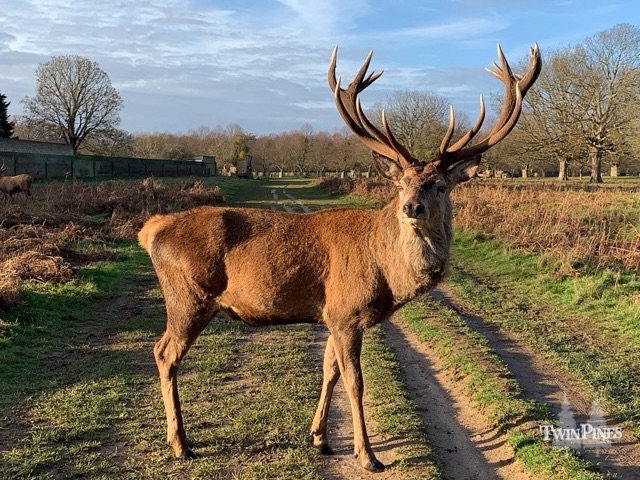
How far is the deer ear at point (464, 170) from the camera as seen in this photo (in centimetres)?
558

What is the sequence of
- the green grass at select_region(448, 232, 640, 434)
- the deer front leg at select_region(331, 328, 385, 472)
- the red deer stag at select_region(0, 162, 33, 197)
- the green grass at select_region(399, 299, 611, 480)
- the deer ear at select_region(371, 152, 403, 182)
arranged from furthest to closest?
the red deer stag at select_region(0, 162, 33, 197)
the green grass at select_region(448, 232, 640, 434)
the deer ear at select_region(371, 152, 403, 182)
the deer front leg at select_region(331, 328, 385, 472)
the green grass at select_region(399, 299, 611, 480)

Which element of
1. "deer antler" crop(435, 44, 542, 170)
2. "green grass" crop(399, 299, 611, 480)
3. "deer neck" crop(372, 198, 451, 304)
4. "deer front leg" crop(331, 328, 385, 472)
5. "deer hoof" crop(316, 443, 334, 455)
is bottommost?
"deer hoof" crop(316, 443, 334, 455)

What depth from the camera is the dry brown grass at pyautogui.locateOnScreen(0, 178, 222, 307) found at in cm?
1115

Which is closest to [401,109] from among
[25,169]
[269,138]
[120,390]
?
[25,169]

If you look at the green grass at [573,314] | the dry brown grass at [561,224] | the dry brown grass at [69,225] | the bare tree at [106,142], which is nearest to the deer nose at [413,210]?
the green grass at [573,314]

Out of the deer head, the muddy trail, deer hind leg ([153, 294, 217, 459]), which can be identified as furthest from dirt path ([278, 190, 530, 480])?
the deer head

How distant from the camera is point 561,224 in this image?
50.3 ft

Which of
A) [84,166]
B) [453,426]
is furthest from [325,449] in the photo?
[84,166]

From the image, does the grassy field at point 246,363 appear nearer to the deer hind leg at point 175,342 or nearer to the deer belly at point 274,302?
the deer hind leg at point 175,342

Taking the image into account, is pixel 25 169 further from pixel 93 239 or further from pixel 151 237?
pixel 151 237

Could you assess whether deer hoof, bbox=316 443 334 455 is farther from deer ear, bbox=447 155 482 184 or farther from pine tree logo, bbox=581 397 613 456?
deer ear, bbox=447 155 482 184

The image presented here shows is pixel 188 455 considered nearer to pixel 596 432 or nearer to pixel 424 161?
pixel 424 161

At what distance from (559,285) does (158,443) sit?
916 centimetres

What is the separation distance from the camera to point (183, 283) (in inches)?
208
